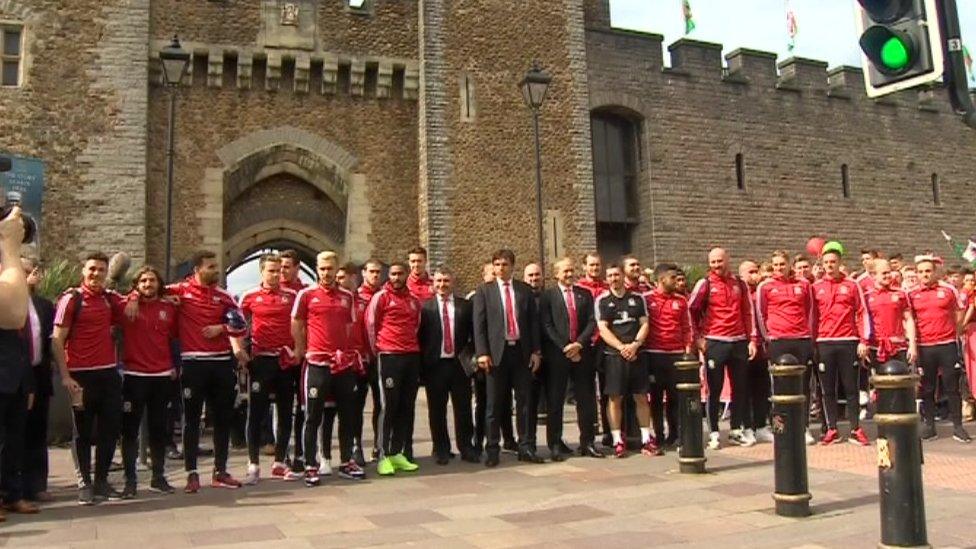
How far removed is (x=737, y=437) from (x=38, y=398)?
6570 mm

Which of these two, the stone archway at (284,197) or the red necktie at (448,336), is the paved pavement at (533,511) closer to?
the red necktie at (448,336)

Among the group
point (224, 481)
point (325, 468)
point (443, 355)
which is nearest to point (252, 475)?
point (224, 481)

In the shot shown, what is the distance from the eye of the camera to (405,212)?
18.3m

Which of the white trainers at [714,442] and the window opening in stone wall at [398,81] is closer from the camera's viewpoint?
the white trainers at [714,442]

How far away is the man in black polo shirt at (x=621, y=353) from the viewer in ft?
27.5

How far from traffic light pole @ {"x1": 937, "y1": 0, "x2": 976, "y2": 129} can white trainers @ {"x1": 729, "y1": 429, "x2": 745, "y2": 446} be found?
16.1 ft

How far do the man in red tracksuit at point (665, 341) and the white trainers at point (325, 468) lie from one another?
330 centimetres

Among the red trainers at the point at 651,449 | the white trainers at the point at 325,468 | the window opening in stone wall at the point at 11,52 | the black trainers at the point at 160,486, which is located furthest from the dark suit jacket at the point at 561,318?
the window opening in stone wall at the point at 11,52

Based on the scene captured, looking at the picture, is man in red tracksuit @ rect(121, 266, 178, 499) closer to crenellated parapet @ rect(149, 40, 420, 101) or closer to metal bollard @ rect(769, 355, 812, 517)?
metal bollard @ rect(769, 355, 812, 517)

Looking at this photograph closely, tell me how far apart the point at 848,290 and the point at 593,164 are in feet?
41.8

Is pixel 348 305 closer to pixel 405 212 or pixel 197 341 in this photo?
pixel 197 341

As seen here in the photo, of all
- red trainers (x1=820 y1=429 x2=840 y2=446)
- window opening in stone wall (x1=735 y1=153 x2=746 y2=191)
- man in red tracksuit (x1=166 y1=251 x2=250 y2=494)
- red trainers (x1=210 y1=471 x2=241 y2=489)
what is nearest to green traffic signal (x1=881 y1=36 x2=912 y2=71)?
red trainers (x1=820 y1=429 x2=840 y2=446)

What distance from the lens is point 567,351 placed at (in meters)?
8.25

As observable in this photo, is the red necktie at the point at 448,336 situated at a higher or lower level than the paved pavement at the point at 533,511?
higher
